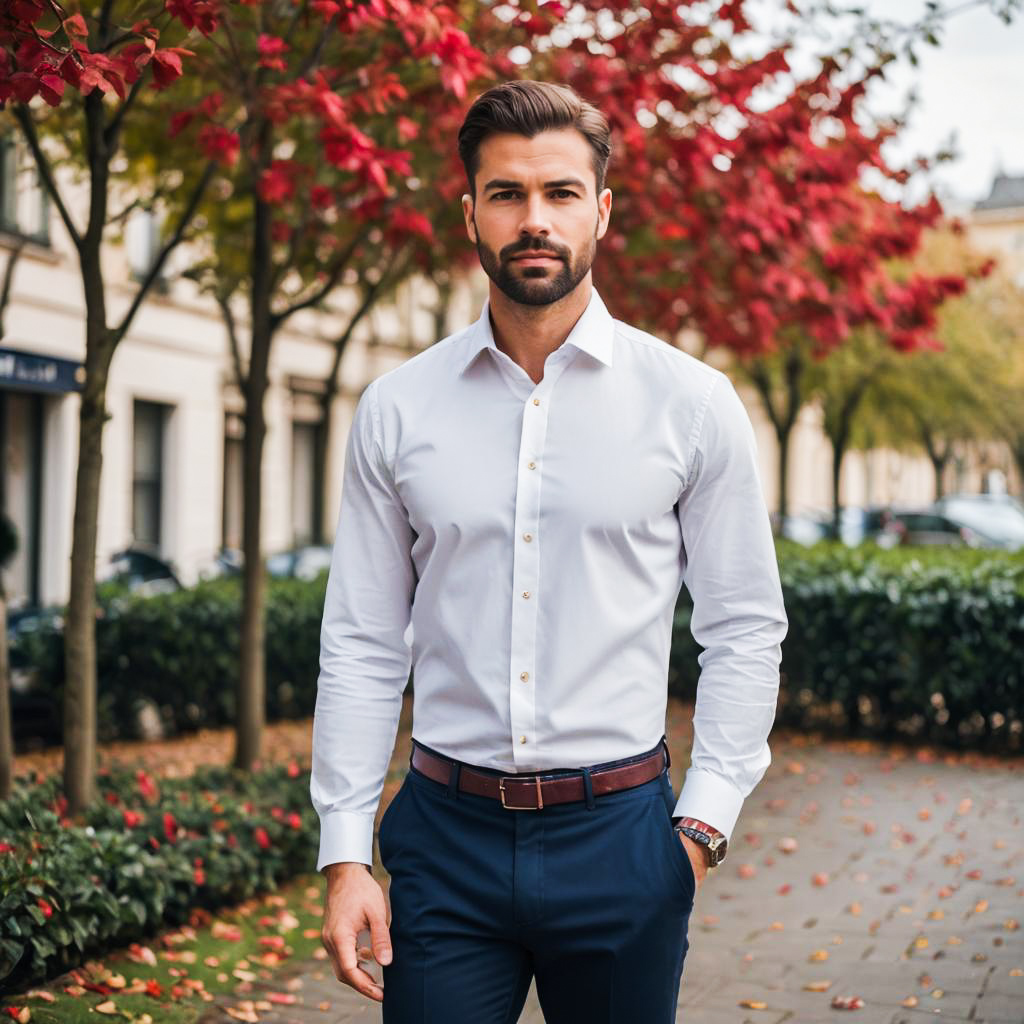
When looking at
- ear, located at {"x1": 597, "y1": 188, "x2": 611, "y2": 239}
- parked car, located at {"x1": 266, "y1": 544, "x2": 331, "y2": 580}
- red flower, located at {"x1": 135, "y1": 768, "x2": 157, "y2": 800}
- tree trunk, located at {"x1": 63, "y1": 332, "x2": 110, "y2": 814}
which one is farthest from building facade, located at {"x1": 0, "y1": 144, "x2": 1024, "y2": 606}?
ear, located at {"x1": 597, "y1": 188, "x2": 611, "y2": 239}

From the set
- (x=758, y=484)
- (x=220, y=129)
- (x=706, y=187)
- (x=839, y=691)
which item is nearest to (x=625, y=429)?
(x=758, y=484)

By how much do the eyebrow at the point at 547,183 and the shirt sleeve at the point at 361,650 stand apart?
44cm

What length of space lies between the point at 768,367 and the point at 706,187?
59.7 ft

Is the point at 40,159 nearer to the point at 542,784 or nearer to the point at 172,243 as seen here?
the point at 172,243

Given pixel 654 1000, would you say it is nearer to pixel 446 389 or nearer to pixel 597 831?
pixel 597 831

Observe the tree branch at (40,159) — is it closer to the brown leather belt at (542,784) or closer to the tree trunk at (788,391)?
the brown leather belt at (542,784)

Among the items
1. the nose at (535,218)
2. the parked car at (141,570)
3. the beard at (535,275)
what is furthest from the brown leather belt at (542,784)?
the parked car at (141,570)

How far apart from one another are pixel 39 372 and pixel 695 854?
476cm

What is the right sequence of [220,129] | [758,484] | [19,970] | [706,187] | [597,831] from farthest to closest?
[706,187], [220,129], [19,970], [758,484], [597,831]

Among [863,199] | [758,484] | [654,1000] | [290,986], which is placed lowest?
[290,986]

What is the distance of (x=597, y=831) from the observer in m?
2.40

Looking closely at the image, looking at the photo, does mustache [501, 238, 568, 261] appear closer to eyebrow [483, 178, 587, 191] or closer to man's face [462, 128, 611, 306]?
man's face [462, 128, 611, 306]

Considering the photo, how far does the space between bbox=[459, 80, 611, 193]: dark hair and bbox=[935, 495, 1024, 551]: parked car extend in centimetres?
2407

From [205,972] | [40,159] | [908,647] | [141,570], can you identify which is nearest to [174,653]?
[141,570]
